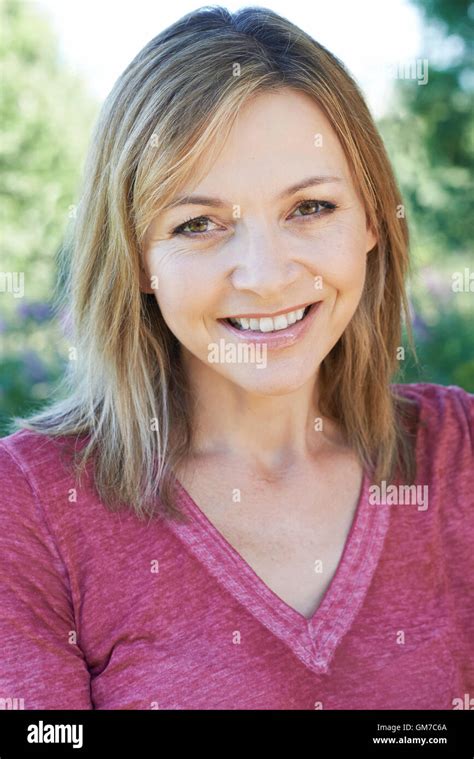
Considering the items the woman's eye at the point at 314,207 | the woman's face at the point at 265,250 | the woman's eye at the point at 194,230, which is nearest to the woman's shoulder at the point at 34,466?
the woman's face at the point at 265,250

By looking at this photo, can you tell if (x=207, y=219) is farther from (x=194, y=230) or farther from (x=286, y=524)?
(x=286, y=524)

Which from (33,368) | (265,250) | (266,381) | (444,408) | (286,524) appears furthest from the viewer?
(33,368)

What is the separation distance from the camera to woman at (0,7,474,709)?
1.69 meters

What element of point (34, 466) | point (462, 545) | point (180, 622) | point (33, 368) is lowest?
point (180, 622)

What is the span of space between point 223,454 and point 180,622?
375 mm

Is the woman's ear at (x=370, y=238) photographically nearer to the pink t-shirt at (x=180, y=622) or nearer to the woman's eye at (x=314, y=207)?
the woman's eye at (x=314, y=207)

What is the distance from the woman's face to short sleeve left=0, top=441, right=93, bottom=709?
1.40 ft

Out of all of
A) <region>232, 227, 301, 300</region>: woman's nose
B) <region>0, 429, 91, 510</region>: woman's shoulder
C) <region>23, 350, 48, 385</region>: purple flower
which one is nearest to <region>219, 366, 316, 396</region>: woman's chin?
<region>232, 227, 301, 300</region>: woman's nose

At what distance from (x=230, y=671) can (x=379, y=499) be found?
482 mm

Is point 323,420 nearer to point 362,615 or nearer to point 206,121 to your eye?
point 362,615

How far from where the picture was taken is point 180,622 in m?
1.75

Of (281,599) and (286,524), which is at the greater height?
(286,524)

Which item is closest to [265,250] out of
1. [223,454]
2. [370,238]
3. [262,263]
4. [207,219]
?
[262,263]

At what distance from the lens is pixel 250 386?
1.78 metres
